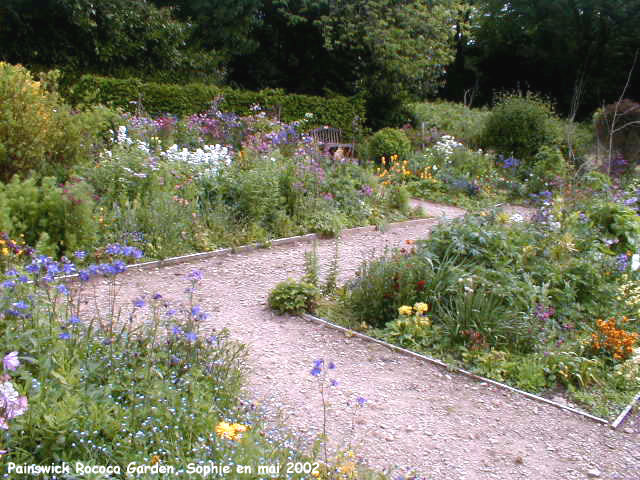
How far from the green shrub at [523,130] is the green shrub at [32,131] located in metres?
10.0

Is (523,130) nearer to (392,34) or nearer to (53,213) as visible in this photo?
(392,34)

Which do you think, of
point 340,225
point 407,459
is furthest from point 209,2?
point 407,459

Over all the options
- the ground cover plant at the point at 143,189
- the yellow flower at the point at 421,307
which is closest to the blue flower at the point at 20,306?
the ground cover plant at the point at 143,189

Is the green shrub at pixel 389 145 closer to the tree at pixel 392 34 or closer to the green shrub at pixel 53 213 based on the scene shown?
the tree at pixel 392 34

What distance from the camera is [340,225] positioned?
308 inches

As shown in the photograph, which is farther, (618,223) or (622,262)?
(618,223)

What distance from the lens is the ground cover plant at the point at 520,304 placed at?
13.9 ft

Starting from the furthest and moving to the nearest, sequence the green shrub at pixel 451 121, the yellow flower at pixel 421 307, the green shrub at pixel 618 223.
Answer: the green shrub at pixel 451 121 → the green shrub at pixel 618 223 → the yellow flower at pixel 421 307

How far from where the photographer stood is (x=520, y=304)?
491 centimetres

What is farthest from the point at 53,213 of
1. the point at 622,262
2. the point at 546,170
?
the point at 546,170

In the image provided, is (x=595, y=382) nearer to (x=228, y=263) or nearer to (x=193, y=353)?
(x=193, y=353)

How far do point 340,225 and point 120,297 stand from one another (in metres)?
3.56

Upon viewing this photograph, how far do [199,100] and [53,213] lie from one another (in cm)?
786

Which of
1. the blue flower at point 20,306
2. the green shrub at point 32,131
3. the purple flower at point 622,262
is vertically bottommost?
the purple flower at point 622,262
